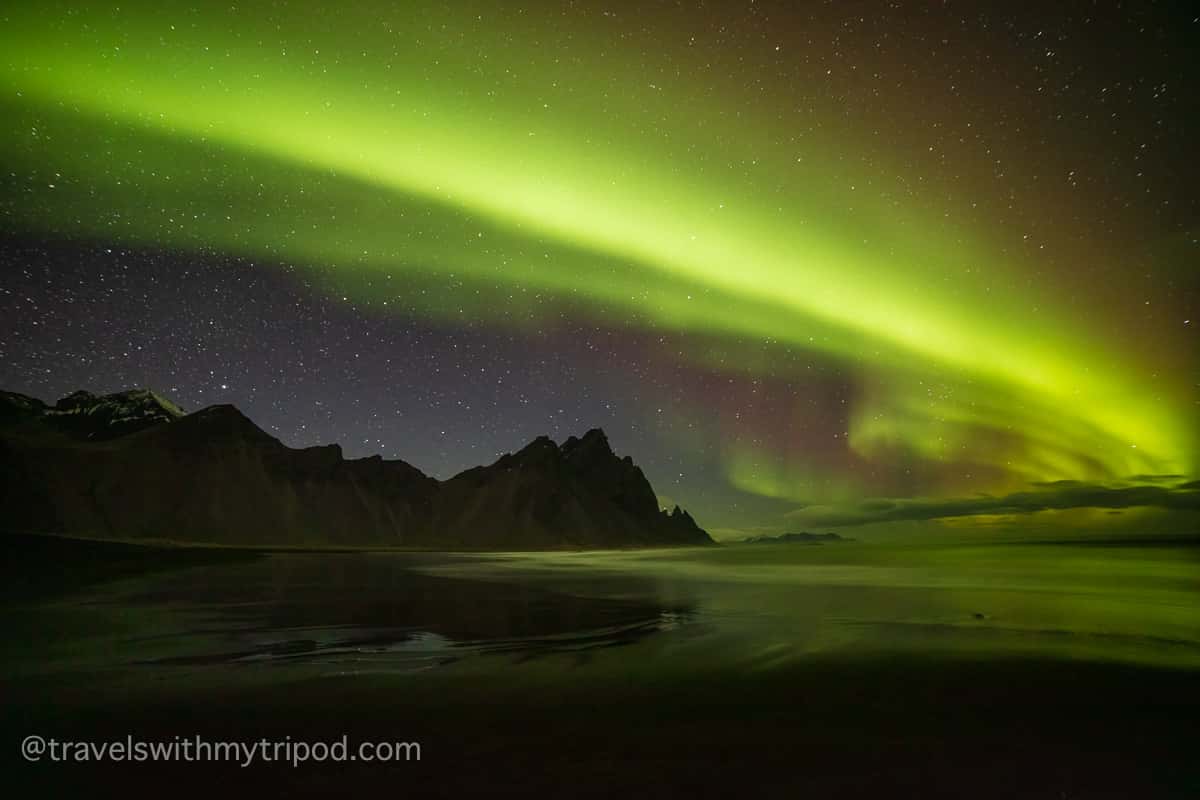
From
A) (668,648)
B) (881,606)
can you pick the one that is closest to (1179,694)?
(668,648)

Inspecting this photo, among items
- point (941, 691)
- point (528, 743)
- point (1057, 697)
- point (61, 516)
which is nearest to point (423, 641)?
point (528, 743)

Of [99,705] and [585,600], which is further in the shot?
[585,600]

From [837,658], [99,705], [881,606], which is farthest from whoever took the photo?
[881,606]

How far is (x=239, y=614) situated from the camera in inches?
897

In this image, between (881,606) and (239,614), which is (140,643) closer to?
(239,614)

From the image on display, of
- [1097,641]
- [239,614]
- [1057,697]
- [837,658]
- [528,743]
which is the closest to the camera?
[528,743]

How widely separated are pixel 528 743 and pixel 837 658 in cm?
905

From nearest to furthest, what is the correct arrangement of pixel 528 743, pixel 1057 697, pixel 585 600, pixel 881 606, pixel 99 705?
pixel 528 743, pixel 99 705, pixel 1057 697, pixel 881 606, pixel 585 600

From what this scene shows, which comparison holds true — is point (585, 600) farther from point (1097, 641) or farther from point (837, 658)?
point (1097, 641)

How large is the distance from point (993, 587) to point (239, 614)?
A: 117 feet

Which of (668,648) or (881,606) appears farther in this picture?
(881,606)

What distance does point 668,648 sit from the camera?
53.5 feet

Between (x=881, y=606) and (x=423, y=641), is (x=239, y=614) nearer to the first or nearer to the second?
(x=423, y=641)

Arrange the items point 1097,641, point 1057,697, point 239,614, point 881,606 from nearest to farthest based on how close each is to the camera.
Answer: point 1057,697
point 1097,641
point 239,614
point 881,606
